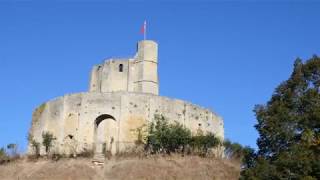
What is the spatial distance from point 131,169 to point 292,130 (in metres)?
9.01

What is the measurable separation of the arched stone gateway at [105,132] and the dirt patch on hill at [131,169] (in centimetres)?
314

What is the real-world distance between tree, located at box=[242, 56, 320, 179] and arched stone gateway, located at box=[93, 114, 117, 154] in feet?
39.3

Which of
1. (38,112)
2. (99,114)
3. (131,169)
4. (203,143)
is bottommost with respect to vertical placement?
(131,169)

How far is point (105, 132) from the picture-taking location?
3394 cm

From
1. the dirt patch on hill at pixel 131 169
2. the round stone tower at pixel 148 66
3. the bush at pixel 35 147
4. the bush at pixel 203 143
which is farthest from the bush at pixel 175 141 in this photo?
the round stone tower at pixel 148 66

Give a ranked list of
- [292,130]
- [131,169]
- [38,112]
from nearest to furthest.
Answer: [292,130], [131,169], [38,112]

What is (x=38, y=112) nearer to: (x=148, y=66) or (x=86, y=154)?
(x=86, y=154)

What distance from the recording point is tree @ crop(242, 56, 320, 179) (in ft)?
66.6

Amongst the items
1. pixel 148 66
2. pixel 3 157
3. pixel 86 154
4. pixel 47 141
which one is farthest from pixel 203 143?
pixel 3 157

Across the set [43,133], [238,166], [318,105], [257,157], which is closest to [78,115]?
[43,133]

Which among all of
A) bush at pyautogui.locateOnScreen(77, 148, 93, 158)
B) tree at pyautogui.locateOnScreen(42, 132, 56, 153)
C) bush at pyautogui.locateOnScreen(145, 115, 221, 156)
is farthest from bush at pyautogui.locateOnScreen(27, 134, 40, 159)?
bush at pyautogui.locateOnScreen(145, 115, 221, 156)

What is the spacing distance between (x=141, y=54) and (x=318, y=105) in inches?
713

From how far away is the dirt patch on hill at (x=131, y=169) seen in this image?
2700 cm

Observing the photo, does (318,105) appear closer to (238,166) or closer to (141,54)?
(238,166)
